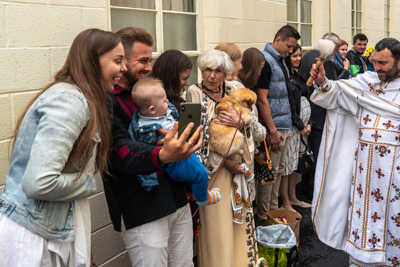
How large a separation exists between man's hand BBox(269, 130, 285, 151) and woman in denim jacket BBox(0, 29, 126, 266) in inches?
115

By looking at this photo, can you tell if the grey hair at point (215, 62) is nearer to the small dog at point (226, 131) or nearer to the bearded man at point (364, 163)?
the small dog at point (226, 131)

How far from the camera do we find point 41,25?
271 cm

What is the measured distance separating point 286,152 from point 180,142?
10.8 ft

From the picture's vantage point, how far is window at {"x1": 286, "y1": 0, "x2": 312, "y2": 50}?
23.4 ft

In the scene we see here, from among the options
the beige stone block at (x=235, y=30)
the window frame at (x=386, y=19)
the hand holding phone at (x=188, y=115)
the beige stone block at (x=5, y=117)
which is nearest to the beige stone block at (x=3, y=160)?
the beige stone block at (x=5, y=117)

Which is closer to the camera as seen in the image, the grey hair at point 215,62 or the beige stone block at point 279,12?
the grey hair at point 215,62

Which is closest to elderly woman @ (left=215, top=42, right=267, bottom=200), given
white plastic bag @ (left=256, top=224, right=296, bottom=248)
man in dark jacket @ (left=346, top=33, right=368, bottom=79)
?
white plastic bag @ (left=256, top=224, right=296, bottom=248)

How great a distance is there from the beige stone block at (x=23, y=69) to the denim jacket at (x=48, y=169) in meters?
0.85

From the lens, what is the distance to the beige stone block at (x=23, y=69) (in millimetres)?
2504

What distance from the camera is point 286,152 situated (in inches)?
199

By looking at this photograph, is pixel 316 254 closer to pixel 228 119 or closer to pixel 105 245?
pixel 228 119

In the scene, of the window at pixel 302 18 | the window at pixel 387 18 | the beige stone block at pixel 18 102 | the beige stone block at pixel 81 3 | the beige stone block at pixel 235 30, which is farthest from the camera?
the window at pixel 387 18

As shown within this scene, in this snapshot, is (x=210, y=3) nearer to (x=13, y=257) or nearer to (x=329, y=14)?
(x=13, y=257)

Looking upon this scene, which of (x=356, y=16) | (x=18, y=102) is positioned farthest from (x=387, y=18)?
(x=18, y=102)
